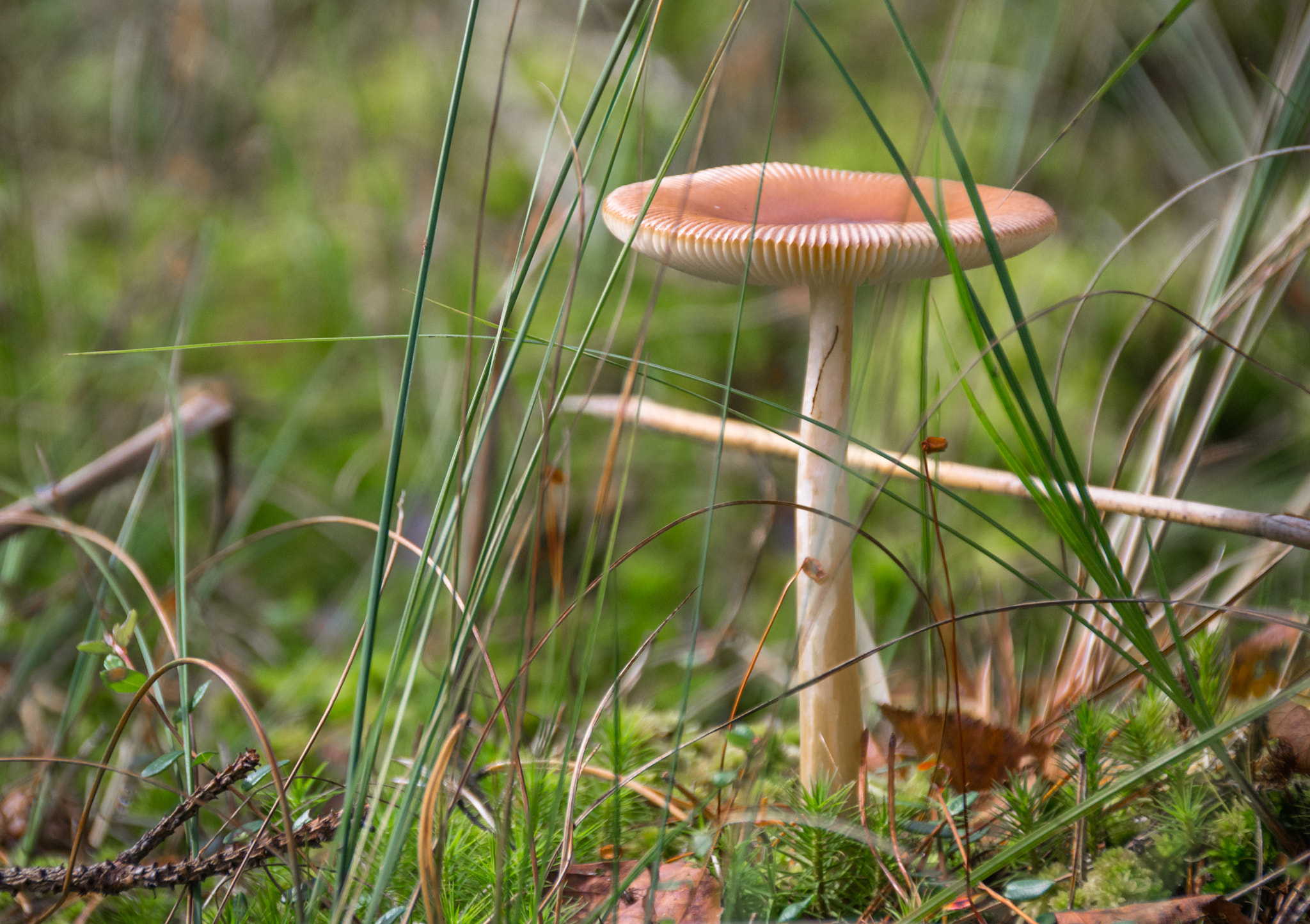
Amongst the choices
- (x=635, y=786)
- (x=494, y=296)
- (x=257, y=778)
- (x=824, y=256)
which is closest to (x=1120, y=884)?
(x=635, y=786)

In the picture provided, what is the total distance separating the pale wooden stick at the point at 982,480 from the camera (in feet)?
2.74

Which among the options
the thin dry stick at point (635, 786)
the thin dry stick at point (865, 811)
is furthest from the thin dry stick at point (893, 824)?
the thin dry stick at point (635, 786)

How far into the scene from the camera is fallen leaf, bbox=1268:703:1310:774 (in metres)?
0.82

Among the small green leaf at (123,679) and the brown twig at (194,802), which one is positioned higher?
the small green leaf at (123,679)

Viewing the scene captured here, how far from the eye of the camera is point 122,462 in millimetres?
1500

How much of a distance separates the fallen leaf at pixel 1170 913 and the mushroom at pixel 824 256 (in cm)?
29

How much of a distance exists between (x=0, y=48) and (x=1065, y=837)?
158 inches

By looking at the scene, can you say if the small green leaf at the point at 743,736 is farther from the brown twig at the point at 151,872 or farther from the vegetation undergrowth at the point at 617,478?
the brown twig at the point at 151,872

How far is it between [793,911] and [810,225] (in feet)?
2.24

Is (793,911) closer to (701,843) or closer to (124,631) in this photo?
(701,843)

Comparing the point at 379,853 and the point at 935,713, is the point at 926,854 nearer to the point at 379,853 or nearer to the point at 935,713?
the point at 935,713

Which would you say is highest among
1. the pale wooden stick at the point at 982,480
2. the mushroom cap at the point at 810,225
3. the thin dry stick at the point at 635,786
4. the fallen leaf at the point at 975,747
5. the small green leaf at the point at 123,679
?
the mushroom cap at the point at 810,225

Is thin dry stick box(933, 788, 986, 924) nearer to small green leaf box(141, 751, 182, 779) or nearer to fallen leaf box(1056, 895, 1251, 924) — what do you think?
fallen leaf box(1056, 895, 1251, 924)

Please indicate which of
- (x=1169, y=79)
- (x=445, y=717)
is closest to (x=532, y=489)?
(x=445, y=717)
